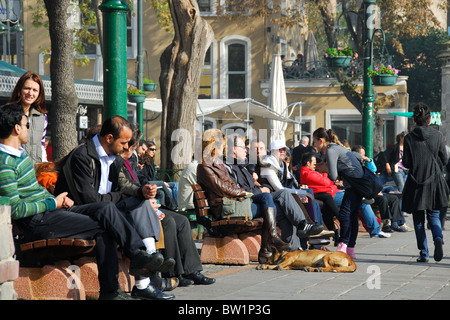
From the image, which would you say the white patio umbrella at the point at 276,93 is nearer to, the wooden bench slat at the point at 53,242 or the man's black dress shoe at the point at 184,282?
the man's black dress shoe at the point at 184,282

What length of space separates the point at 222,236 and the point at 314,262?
1183 millimetres

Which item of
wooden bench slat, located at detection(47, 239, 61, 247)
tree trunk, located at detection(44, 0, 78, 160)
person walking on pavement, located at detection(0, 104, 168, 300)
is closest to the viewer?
person walking on pavement, located at detection(0, 104, 168, 300)

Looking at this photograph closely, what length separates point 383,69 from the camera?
2086 cm

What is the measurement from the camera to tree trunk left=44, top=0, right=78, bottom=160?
521 inches

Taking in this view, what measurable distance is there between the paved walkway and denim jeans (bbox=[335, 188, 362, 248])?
314mm

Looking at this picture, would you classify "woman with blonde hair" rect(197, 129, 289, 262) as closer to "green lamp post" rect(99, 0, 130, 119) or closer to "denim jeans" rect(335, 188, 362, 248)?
"denim jeans" rect(335, 188, 362, 248)

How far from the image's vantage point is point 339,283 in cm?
852

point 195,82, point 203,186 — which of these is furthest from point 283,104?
point 203,186

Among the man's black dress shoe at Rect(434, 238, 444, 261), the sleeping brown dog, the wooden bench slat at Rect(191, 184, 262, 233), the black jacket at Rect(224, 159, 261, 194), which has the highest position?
the black jacket at Rect(224, 159, 261, 194)

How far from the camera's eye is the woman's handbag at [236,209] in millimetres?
10008

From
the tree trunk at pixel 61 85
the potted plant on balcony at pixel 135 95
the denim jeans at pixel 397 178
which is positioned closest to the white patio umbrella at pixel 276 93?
the potted plant on balcony at pixel 135 95

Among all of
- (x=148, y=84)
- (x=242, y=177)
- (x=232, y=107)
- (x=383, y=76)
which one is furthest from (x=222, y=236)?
(x=148, y=84)

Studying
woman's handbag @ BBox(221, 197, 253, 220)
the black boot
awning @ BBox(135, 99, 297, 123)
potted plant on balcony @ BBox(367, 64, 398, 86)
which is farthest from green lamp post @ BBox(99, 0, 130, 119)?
awning @ BBox(135, 99, 297, 123)

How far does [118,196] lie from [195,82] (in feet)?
26.5
